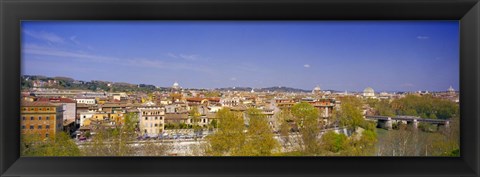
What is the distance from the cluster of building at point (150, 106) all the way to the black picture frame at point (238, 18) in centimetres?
10

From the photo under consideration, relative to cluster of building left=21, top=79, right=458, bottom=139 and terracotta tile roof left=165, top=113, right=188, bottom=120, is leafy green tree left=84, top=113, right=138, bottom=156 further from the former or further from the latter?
terracotta tile roof left=165, top=113, right=188, bottom=120

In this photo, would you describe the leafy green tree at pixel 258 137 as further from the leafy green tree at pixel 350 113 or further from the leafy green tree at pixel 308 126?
the leafy green tree at pixel 350 113

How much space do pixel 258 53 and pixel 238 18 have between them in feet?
0.69

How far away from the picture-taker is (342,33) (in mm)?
1801

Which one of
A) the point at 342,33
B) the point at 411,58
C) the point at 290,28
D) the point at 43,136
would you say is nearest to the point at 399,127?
the point at 411,58

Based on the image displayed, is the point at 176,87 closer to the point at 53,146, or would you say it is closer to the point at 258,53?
the point at 258,53

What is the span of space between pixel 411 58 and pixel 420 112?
0.26 m

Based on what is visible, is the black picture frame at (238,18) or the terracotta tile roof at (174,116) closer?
the black picture frame at (238,18)

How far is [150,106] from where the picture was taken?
1.75 metres

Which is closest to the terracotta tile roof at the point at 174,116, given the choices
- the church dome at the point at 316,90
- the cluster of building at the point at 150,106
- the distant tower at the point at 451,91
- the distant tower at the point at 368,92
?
the cluster of building at the point at 150,106

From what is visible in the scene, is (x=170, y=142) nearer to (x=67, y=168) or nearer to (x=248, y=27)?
(x=67, y=168)

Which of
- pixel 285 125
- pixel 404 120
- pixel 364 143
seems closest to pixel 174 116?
pixel 285 125

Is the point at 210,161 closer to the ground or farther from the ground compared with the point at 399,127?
closer to the ground

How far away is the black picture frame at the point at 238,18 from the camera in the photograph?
1633mm
